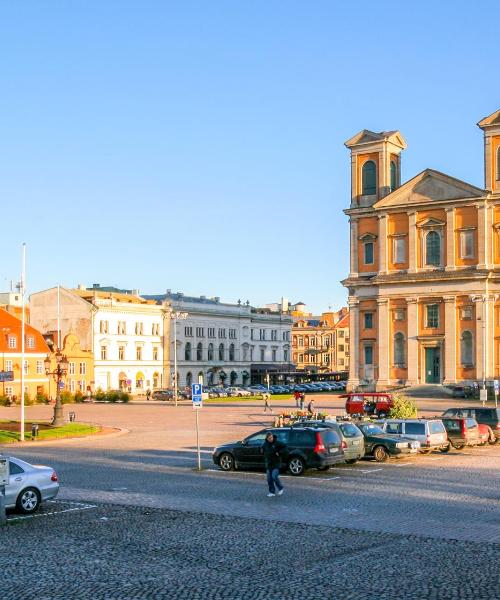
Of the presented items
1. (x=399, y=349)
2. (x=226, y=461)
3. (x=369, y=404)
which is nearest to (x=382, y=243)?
(x=399, y=349)

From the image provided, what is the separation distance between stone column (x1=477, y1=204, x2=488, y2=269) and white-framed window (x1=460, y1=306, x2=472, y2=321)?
4179 millimetres

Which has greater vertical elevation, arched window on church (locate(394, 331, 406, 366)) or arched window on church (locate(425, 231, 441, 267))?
arched window on church (locate(425, 231, 441, 267))

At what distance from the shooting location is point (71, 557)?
631 inches

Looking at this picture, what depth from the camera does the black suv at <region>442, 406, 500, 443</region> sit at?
41.6 metres

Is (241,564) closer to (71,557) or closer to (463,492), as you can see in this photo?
(71,557)

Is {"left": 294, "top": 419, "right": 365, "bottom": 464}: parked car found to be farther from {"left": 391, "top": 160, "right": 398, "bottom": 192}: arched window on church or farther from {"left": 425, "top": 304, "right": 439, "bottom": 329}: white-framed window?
{"left": 391, "top": 160, "right": 398, "bottom": 192}: arched window on church

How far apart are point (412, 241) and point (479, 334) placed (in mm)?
10894

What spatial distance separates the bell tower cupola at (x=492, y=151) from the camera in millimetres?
84162

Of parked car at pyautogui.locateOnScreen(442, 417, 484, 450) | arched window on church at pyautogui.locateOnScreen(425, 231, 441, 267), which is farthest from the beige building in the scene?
parked car at pyautogui.locateOnScreen(442, 417, 484, 450)

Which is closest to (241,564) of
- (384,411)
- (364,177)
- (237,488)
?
(237,488)

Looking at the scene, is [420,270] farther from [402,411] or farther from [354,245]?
[402,411]

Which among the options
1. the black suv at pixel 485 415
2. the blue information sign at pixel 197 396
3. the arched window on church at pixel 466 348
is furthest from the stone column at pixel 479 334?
the blue information sign at pixel 197 396

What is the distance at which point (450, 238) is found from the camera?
85812mm

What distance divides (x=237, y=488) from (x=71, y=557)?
31.7ft
